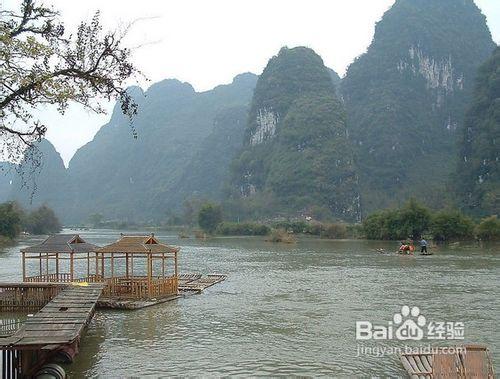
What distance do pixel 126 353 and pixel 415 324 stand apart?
882cm

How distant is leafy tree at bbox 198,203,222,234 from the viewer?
3969 inches

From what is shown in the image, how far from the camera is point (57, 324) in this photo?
1148 centimetres

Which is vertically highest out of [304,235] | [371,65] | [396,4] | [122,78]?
[396,4]

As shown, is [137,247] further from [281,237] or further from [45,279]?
[281,237]

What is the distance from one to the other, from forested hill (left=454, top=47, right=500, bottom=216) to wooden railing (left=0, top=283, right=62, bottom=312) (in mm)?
94499

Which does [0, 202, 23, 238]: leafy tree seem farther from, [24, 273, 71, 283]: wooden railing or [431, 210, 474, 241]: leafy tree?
[431, 210, 474, 241]: leafy tree

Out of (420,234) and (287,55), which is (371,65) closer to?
(287,55)

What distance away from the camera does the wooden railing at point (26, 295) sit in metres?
19.1

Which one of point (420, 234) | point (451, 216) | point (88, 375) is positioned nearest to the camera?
point (88, 375)

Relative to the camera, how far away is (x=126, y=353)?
41.7 ft

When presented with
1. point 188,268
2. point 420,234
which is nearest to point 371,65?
point 420,234

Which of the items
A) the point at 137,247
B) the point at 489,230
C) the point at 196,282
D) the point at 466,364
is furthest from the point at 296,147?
the point at 466,364

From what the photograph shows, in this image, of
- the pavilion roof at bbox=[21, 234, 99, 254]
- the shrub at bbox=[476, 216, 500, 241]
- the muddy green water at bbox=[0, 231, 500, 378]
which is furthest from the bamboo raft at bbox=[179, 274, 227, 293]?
the shrub at bbox=[476, 216, 500, 241]

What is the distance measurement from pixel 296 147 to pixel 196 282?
133 metres
